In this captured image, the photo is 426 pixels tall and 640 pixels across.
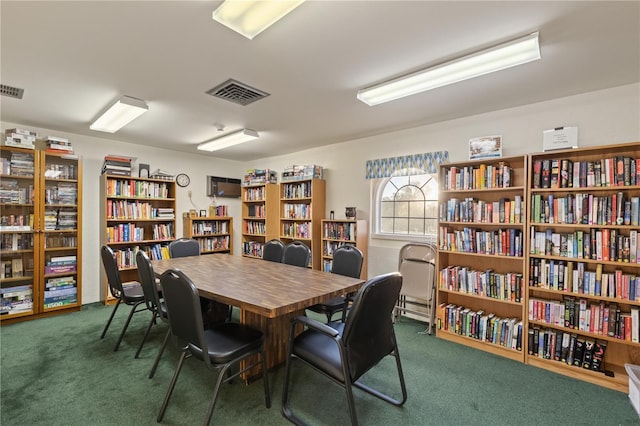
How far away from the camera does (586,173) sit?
8.21ft

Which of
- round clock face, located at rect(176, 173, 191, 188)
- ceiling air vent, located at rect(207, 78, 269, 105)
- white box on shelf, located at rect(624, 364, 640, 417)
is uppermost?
ceiling air vent, located at rect(207, 78, 269, 105)

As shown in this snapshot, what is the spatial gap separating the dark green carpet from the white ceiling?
2.45 metres

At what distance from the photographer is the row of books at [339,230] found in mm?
4141

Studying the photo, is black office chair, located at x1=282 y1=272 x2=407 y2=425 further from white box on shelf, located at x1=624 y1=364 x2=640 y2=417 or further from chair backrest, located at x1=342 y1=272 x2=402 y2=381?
white box on shelf, located at x1=624 y1=364 x2=640 y2=417

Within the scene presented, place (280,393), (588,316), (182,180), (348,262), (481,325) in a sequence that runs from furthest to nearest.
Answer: (182,180) < (348,262) < (481,325) < (588,316) < (280,393)

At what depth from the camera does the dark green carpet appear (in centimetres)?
189

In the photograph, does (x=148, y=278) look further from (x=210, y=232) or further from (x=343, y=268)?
(x=210, y=232)

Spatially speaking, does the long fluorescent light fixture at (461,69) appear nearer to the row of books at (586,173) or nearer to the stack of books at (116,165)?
the row of books at (586,173)

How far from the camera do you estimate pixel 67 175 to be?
13.3ft

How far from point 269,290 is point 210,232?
3.82 m

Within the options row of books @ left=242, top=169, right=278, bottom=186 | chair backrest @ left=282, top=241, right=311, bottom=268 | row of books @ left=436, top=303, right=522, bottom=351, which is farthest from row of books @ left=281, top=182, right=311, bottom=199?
row of books @ left=436, top=303, right=522, bottom=351

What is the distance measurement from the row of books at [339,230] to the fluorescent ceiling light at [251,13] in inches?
113

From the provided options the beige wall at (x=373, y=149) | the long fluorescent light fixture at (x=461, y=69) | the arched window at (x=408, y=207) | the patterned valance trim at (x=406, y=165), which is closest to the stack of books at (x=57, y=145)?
the beige wall at (x=373, y=149)

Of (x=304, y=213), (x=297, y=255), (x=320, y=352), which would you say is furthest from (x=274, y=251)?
(x=320, y=352)
